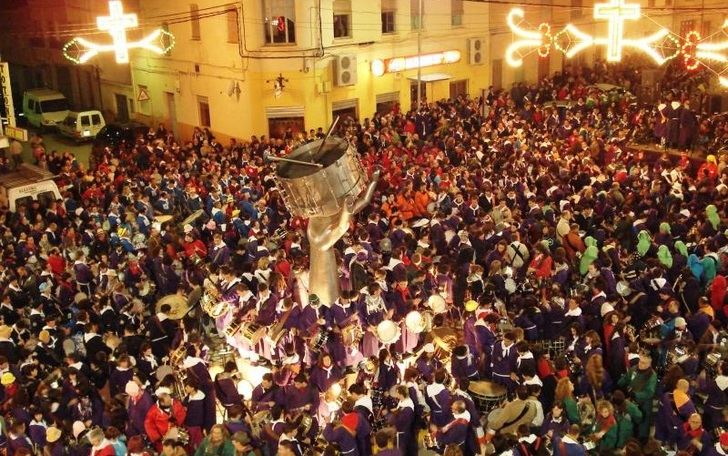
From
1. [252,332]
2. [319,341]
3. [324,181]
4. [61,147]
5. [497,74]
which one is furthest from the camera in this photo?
[497,74]

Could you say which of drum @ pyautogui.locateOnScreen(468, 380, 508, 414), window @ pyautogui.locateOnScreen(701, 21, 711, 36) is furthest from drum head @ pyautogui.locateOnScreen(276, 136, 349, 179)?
window @ pyautogui.locateOnScreen(701, 21, 711, 36)

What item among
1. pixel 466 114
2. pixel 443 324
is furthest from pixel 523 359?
pixel 466 114

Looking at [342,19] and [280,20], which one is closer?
[280,20]

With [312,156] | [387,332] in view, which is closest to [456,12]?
[312,156]

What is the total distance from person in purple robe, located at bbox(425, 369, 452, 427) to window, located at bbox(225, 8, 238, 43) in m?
20.3

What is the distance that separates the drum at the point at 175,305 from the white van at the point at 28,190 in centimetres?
762

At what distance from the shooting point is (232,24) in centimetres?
2731

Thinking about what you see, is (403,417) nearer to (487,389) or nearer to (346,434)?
(346,434)

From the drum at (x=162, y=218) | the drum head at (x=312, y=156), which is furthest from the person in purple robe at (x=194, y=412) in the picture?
the drum at (x=162, y=218)

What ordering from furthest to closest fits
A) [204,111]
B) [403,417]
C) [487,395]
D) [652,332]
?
[204,111] < [652,332] < [487,395] < [403,417]

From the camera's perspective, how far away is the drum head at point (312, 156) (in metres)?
12.1

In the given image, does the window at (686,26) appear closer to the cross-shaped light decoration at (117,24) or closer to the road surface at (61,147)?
the road surface at (61,147)

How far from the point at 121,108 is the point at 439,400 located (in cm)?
3131

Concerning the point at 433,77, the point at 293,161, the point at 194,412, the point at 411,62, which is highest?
the point at 293,161
